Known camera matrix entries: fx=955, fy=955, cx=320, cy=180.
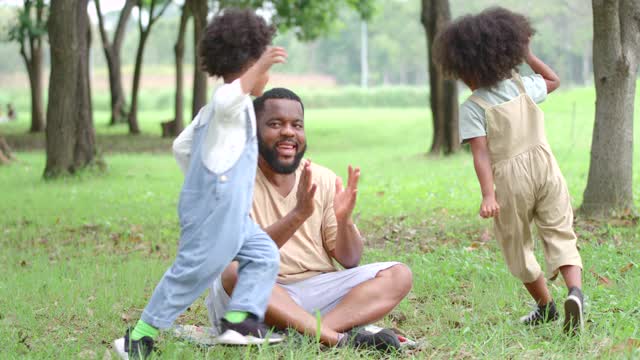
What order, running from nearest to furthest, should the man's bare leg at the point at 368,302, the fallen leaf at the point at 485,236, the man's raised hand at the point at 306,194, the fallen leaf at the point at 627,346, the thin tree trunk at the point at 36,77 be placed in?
the fallen leaf at the point at 627,346
the man's raised hand at the point at 306,194
the man's bare leg at the point at 368,302
the fallen leaf at the point at 485,236
the thin tree trunk at the point at 36,77

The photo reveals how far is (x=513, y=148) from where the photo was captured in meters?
5.07

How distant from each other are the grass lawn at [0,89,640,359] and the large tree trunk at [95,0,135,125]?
47.5ft

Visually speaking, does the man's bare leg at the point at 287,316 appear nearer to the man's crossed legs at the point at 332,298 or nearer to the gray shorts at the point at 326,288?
the man's crossed legs at the point at 332,298

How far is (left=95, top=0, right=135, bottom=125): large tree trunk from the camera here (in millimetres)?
29516

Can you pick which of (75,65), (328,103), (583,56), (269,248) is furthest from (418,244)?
(583,56)

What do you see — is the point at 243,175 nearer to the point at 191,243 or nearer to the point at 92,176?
the point at 191,243

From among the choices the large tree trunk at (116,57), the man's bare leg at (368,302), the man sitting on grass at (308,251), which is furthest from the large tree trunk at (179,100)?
the man's bare leg at (368,302)

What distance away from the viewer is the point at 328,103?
62.5 m

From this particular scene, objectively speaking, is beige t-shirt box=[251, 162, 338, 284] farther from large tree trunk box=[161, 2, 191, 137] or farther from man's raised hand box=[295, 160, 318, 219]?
large tree trunk box=[161, 2, 191, 137]

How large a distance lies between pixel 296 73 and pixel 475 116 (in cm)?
8570

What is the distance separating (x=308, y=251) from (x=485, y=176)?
1.01 meters

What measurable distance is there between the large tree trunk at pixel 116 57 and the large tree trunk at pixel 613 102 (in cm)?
2223

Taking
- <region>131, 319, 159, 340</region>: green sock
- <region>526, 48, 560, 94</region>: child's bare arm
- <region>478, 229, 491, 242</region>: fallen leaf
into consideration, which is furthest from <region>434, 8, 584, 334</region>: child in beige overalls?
<region>478, 229, 491, 242</region>: fallen leaf

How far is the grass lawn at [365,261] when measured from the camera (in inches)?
187
